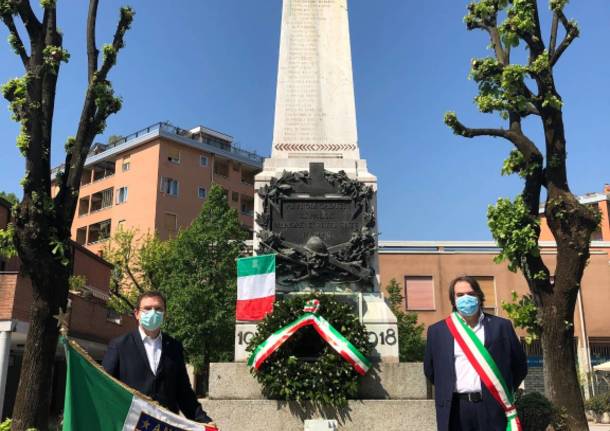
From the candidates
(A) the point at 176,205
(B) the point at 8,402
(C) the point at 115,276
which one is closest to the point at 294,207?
(B) the point at 8,402

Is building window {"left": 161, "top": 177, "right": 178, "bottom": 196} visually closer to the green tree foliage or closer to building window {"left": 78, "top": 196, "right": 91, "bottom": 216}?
building window {"left": 78, "top": 196, "right": 91, "bottom": 216}

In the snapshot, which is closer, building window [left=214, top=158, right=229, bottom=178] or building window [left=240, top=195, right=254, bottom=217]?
building window [left=214, top=158, right=229, bottom=178]

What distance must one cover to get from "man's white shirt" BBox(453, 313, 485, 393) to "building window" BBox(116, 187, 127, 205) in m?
40.8

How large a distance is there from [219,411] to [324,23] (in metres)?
6.73

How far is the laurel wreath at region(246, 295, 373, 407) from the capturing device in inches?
277

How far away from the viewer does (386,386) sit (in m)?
7.42

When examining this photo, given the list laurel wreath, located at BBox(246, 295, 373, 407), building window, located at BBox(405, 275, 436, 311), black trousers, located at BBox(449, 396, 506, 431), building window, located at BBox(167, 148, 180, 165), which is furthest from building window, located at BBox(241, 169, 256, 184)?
black trousers, located at BBox(449, 396, 506, 431)

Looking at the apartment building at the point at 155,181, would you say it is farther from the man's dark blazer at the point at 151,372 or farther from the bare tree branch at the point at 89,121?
the man's dark blazer at the point at 151,372

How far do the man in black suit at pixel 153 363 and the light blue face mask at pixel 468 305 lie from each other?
1890mm

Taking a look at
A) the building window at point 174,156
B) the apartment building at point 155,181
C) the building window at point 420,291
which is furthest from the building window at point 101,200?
the building window at point 420,291

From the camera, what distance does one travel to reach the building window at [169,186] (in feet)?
137

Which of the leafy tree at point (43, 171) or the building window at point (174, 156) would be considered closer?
the leafy tree at point (43, 171)

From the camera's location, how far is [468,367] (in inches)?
157

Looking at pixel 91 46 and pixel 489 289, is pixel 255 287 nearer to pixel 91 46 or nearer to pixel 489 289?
pixel 91 46
